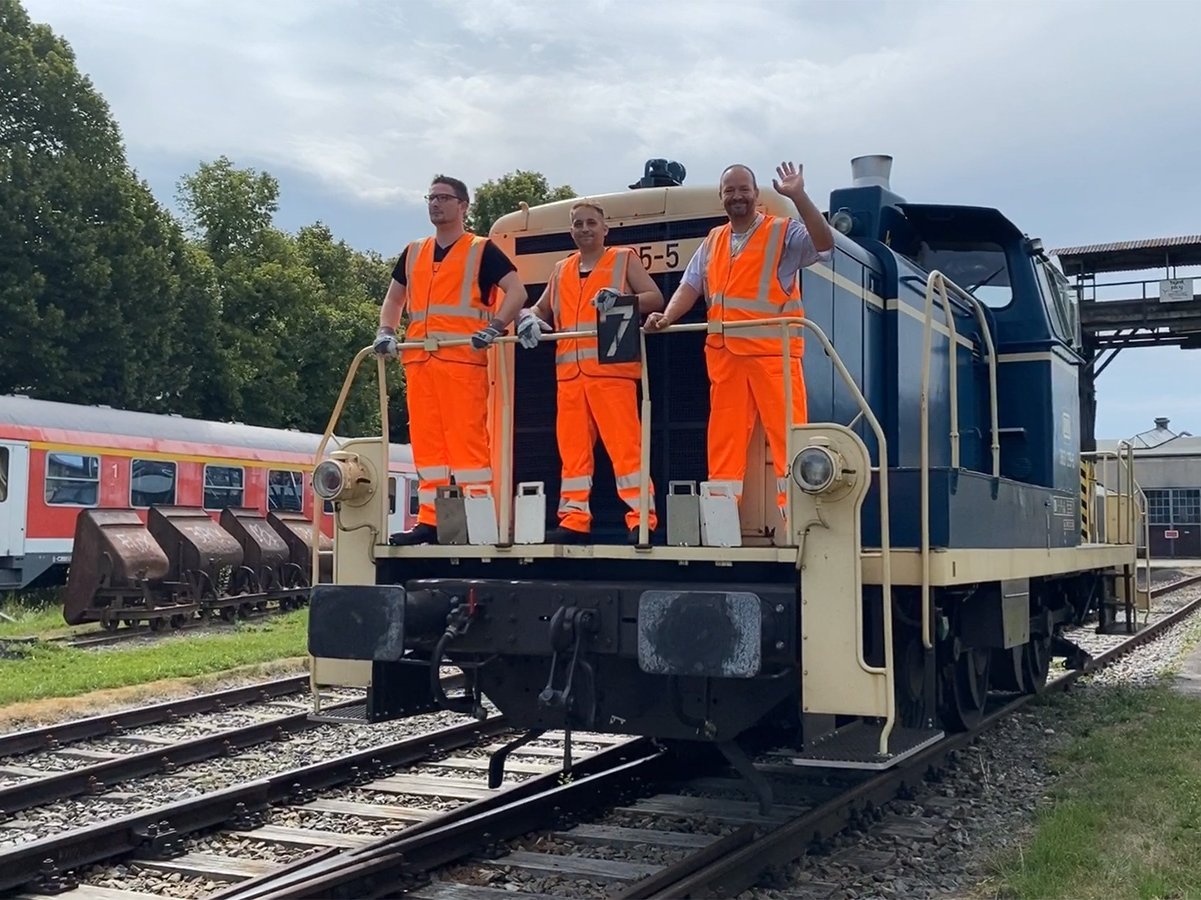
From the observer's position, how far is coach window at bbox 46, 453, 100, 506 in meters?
16.4

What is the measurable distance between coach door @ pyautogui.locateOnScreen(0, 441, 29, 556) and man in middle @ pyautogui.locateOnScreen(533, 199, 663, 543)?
1293 centimetres

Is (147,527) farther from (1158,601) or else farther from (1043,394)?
(1158,601)

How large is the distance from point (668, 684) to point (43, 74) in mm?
23801

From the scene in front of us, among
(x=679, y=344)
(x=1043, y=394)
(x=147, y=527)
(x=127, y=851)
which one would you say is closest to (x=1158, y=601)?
(x=1043, y=394)

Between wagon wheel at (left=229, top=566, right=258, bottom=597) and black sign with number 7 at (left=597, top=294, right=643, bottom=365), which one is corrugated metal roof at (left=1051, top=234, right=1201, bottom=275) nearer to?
wagon wheel at (left=229, top=566, right=258, bottom=597)

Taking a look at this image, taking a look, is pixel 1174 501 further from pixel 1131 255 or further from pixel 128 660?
pixel 128 660

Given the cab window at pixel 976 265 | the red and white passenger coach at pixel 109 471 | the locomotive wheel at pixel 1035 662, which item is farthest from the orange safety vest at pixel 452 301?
the red and white passenger coach at pixel 109 471

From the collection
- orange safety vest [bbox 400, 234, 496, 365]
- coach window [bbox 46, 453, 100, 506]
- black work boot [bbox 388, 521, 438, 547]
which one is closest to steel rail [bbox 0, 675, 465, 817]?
black work boot [bbox 388, 521, 438, 547]

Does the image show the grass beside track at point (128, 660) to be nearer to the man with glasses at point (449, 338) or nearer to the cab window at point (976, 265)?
the man with glasses at point (449, 338)

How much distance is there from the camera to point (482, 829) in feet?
16.9

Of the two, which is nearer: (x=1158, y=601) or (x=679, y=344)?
(x=679, y=344)

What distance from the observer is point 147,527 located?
1627 cm

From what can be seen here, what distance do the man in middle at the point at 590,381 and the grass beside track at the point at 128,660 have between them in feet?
20.6

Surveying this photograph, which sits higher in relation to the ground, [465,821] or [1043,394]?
[1043,394]
